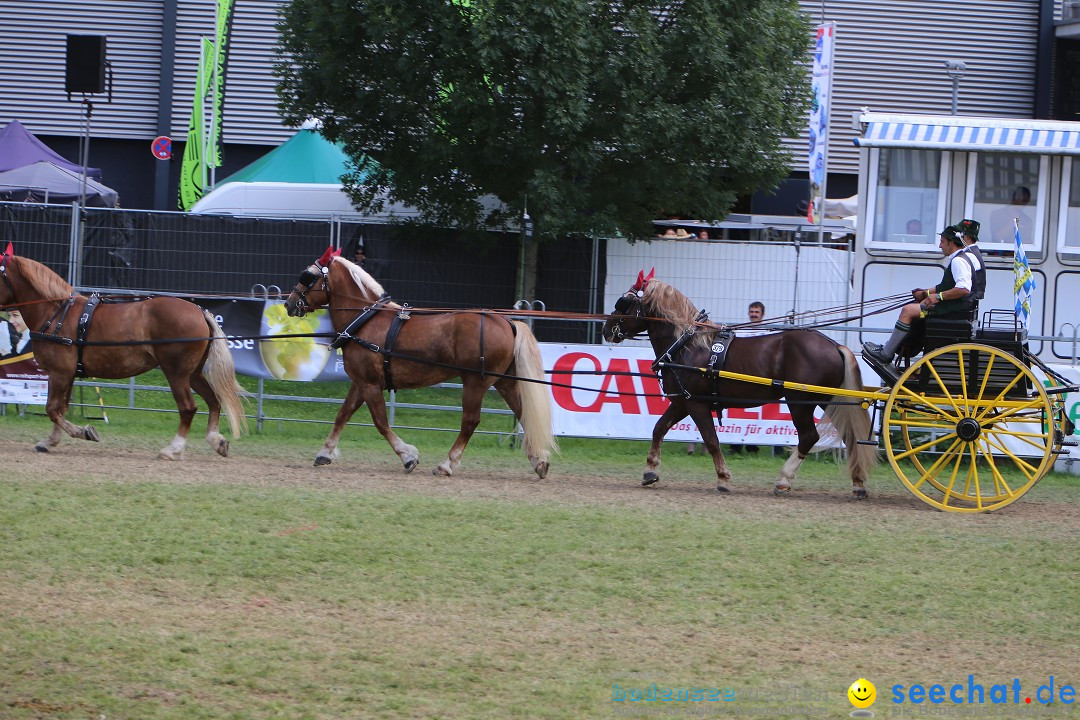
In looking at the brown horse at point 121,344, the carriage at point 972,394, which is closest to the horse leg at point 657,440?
the carriage at point 972,394

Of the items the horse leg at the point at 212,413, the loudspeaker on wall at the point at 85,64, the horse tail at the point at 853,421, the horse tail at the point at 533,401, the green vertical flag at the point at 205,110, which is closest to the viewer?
the horse tail at the point at 853,421

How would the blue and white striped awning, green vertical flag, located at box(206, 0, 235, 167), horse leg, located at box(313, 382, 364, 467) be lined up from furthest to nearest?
green vertical flag, located at box(206, 0, 235, 167) → the blue and white striped awning → horse leg, located at box(313, 382, 364, 467)

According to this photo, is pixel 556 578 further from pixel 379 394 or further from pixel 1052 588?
pixel 379 394

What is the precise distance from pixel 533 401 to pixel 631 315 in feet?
4.27

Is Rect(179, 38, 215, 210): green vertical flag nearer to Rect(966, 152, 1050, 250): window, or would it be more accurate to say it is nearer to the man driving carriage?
Rect(966, 152, 1050, 250): window

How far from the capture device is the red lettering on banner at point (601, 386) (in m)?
14.2

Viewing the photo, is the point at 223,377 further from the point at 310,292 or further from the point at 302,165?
the point at 302,165

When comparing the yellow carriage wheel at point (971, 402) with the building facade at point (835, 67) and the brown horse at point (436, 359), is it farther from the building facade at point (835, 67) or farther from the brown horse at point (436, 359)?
the building facade at point (835, 67)

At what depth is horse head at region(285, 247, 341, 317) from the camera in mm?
12023

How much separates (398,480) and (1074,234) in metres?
8.26

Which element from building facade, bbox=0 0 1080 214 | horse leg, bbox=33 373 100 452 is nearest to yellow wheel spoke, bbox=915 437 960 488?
horse leg, bbox=33 373 100 452

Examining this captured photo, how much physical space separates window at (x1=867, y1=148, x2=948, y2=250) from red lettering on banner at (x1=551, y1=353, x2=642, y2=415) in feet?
10.4

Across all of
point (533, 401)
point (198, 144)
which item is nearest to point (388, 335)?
point (533, 401)

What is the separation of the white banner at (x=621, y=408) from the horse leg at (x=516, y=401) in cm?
232
